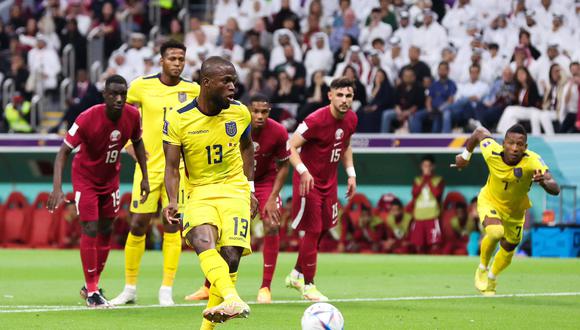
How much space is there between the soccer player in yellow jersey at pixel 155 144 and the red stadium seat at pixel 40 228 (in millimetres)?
14216

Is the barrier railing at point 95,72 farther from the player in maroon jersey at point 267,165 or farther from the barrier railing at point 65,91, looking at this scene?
the player in maroon jersey at point 267,165

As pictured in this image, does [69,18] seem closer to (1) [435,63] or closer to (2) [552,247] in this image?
(1) [435,63]

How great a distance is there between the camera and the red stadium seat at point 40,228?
2705cm

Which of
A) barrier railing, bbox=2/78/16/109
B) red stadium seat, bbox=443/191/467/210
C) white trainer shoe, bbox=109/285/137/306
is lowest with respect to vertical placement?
red stadium seat, bbox=443/191/467/210

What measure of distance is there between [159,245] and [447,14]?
8061 mm

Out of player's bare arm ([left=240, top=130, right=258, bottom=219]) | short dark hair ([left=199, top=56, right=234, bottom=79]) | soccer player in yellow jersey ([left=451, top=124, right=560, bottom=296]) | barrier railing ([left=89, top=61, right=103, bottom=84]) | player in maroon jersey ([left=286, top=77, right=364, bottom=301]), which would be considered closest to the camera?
short dark hair ([left=199, top=56, right=234, bottom=79])

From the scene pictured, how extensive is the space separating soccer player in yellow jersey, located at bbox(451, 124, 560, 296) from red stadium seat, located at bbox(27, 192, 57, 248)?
14401mm

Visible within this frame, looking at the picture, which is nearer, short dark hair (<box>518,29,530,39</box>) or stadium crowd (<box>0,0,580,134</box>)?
stadium crowd (<box>0,0,580,134</box>)

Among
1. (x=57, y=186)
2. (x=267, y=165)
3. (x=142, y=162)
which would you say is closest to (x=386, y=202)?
(x=267, y=165)

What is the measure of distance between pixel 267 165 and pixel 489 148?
268 cm

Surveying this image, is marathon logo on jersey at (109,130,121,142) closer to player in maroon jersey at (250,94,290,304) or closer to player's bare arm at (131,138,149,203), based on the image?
player's bare arm at (131,138,149,203)

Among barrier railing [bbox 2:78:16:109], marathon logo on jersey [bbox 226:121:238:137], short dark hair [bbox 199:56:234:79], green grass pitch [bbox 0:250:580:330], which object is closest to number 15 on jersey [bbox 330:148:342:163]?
green grass pitch [bbox 0:250:580:330]

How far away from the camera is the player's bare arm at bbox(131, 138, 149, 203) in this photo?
42.0ft

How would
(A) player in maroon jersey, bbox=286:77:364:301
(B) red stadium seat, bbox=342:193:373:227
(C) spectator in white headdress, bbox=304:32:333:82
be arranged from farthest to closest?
(C) spectator in white headdress, bbox=304:32:333:82
(B) red stadium seat, bbox=342:193:373:227
(A) player in maroon jersey, bbox=286:77:364:301
